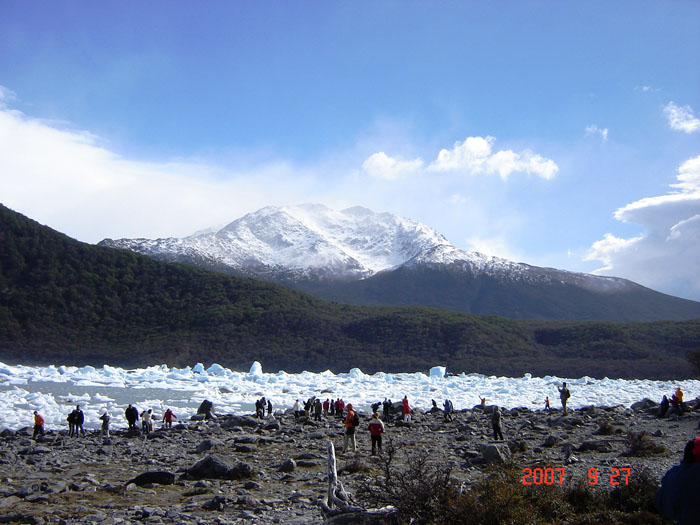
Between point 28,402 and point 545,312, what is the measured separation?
368 ft

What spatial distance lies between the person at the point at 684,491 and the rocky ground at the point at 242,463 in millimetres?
3716

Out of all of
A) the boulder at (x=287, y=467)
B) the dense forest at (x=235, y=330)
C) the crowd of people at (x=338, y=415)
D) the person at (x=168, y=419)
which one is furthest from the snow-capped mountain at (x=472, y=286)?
the boulder at (x=287, y=467)

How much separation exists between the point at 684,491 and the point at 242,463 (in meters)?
9.64

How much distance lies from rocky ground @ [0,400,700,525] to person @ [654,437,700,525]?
146 inches

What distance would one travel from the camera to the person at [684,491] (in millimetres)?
4348

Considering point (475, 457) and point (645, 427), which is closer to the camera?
point (475, 457)

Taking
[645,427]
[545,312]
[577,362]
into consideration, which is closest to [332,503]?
[645,427]

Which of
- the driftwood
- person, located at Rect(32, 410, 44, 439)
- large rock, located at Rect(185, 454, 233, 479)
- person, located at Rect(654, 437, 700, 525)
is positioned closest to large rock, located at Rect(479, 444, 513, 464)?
the driftwood

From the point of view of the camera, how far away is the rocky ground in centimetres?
898

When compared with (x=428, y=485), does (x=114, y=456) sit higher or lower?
lower

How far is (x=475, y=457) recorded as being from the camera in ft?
45.0

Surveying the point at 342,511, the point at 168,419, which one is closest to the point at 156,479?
the point at 342,511

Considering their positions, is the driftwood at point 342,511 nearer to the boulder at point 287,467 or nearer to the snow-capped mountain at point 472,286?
the boulder at point 287,467

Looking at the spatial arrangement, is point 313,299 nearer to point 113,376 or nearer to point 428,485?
point 113,376
